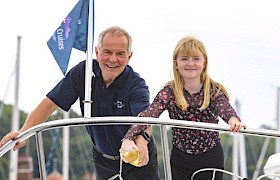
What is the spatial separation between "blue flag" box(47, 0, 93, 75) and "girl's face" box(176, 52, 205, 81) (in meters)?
0.64

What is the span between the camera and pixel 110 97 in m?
5.86

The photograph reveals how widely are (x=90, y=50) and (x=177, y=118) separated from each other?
0.73 m

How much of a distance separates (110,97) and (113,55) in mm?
300

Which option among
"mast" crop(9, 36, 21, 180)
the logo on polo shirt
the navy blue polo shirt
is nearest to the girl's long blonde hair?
the navy blue polo shirt

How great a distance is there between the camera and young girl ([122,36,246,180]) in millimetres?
5570

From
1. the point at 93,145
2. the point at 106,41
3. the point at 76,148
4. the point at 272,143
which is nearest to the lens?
the point at 106,41

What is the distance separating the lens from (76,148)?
99.6 feet

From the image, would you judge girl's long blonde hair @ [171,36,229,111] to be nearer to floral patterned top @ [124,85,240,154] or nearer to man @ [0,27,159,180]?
floral patterned top @ [124,85,240,154]

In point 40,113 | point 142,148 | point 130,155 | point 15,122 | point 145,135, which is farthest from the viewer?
point 15,122

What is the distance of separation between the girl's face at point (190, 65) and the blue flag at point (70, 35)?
25.4 inches

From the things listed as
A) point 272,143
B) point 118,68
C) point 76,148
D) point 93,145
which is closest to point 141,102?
point 118,68

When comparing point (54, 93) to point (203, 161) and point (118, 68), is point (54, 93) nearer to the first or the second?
point (118, 68)

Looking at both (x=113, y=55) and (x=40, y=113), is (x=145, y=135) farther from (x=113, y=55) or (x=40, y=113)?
(x=40, y=113)

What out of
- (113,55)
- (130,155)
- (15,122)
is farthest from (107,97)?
(15,122)
